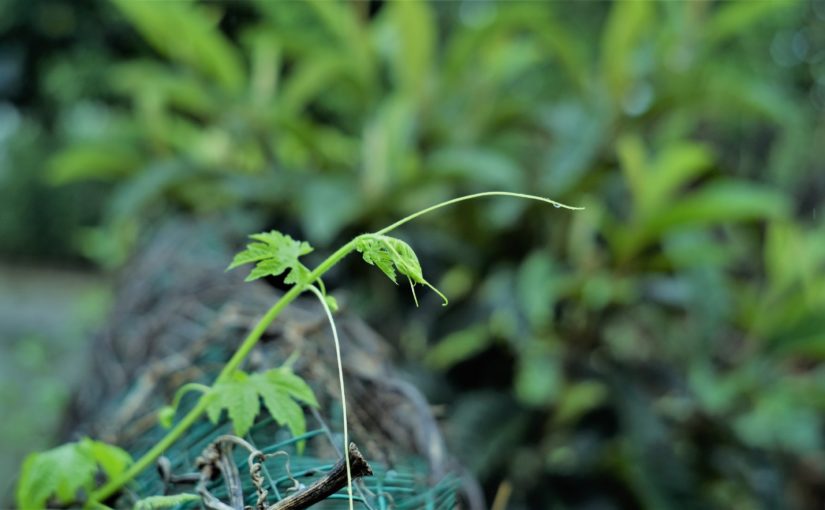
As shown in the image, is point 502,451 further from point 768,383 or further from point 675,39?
point 675,39

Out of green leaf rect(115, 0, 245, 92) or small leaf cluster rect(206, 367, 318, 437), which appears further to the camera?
green leaf rect(115, 0, 245, 92)

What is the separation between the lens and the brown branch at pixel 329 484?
14.8 inches

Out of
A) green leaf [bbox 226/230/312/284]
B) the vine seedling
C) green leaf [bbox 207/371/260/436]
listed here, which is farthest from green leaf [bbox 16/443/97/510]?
green leaf [bbox 226/230/312/284]

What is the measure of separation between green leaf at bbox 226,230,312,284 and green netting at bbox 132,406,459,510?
0.35 ft

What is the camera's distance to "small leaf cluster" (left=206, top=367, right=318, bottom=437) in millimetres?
501

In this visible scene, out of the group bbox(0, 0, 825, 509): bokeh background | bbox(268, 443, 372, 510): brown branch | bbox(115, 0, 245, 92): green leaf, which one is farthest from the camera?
bbox(115, 0, 245, 92): green leaf

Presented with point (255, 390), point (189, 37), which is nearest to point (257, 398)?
point (255, 390)

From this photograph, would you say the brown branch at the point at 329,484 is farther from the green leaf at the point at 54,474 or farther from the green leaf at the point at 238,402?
the green leaf at the point at 54,474

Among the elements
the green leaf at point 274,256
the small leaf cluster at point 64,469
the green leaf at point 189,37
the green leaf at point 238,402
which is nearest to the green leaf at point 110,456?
the small leaf cluster at point 64,469

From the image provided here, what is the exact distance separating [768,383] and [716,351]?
20 centimetres

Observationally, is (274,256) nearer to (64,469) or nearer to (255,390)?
(255,390)

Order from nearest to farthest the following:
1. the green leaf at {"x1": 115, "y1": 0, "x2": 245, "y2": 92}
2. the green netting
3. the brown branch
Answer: the brown branch < the green netting < the green leaf at {"x1": 115, "y1": 0, "x2": 245, "y2": 92}

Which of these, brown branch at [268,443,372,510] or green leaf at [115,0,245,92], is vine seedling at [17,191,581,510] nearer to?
brown branch at [268,443,372,510]

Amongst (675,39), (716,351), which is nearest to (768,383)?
(716,351)
